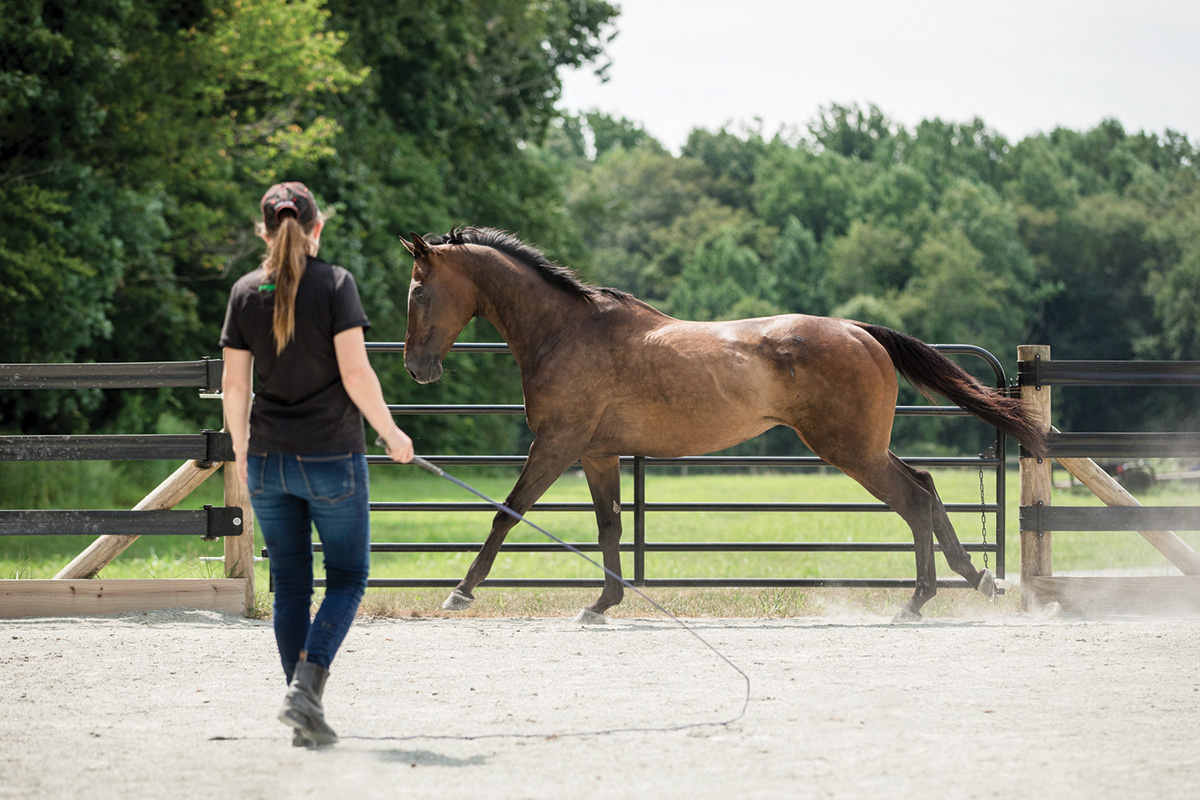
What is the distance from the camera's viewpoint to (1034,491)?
723 centimetres

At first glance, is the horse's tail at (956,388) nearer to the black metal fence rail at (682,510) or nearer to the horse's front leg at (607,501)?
the black metal fence rail at (682,510)

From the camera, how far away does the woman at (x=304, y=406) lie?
3.79 m

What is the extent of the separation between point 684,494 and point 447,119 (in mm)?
10284

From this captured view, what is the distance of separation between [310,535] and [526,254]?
10.1 ft

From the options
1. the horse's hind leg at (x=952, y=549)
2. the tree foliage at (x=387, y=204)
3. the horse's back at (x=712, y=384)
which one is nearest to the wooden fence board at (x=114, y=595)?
the tree foliage at (x=387, y=204)

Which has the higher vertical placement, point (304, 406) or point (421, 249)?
point (421, 249)

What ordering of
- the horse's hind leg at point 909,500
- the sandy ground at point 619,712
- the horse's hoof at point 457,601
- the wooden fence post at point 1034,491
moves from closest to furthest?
the sandy ground at point 619,712, the horse's hoof at point 457,601, the horse's hind leg at point 909,500, the wooden fence post at point 1034,491

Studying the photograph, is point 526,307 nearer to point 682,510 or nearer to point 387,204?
point 682,510

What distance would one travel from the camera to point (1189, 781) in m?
3.42

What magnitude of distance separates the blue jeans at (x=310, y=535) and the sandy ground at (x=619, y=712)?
0.37 metres

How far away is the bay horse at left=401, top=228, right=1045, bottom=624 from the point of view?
648cm

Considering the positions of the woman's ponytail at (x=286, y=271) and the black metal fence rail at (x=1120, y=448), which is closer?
the woman's ponytail at (x=286, y=271)

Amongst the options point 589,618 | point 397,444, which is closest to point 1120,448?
point 589,618

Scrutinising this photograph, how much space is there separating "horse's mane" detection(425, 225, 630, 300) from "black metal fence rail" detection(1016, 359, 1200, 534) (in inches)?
109
